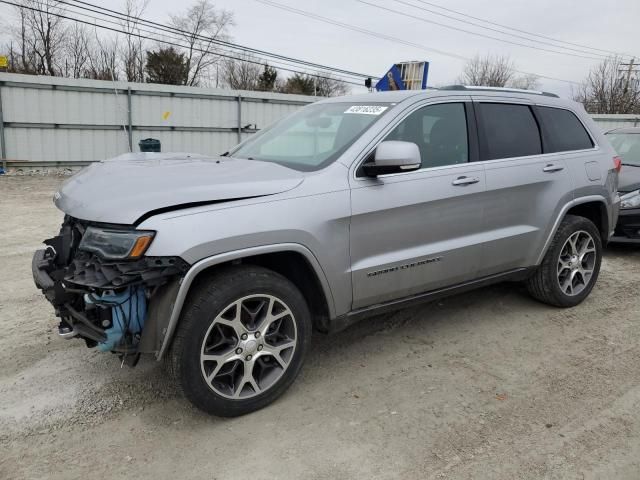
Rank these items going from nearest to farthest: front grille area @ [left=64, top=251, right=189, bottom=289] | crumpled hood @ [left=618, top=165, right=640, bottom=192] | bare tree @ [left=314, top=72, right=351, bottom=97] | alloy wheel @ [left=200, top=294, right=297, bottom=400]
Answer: front grille area @ [left=64, top=251, right=189, bottom=289]
alloy wheel @ [left=200, top=294, right=297, bottom=400]
crumpled hood @ [left=618, top=165, right=640, bottom=192]
bare tree @ [left=314, top=72, right=351, bottom=97]

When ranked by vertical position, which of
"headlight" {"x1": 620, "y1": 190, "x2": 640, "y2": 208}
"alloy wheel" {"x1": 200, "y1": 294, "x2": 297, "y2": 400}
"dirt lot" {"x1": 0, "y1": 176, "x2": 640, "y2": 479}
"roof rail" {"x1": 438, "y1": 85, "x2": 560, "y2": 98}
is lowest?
"dirt lot" {"x1": 0, "y1": 176, "x2": 640, "y2": 479}

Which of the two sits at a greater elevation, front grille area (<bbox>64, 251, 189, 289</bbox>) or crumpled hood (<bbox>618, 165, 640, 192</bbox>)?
crumpled hood (<bbox>618, 165, 640, 192</bbox>)

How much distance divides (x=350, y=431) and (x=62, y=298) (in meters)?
1.72

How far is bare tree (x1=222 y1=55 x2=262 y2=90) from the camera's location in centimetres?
3872

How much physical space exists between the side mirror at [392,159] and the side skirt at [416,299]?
2.95 ft

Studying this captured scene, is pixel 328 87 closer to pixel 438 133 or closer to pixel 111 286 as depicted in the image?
pixel 438 133

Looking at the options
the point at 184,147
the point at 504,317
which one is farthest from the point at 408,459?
the point at 184,147

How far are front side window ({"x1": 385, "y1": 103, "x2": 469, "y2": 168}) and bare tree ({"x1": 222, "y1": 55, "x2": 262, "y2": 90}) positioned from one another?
1436 inches

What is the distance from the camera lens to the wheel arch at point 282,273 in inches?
105

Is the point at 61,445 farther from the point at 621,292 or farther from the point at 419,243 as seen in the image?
the point at 621,292

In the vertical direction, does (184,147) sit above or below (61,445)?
above

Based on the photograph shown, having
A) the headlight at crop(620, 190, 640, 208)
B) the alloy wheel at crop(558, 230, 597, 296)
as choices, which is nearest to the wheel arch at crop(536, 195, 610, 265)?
the alloy wheel at crop(558, 230, 597, 296)

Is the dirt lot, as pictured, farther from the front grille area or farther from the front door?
the front grille area

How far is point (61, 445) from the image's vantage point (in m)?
2.77
